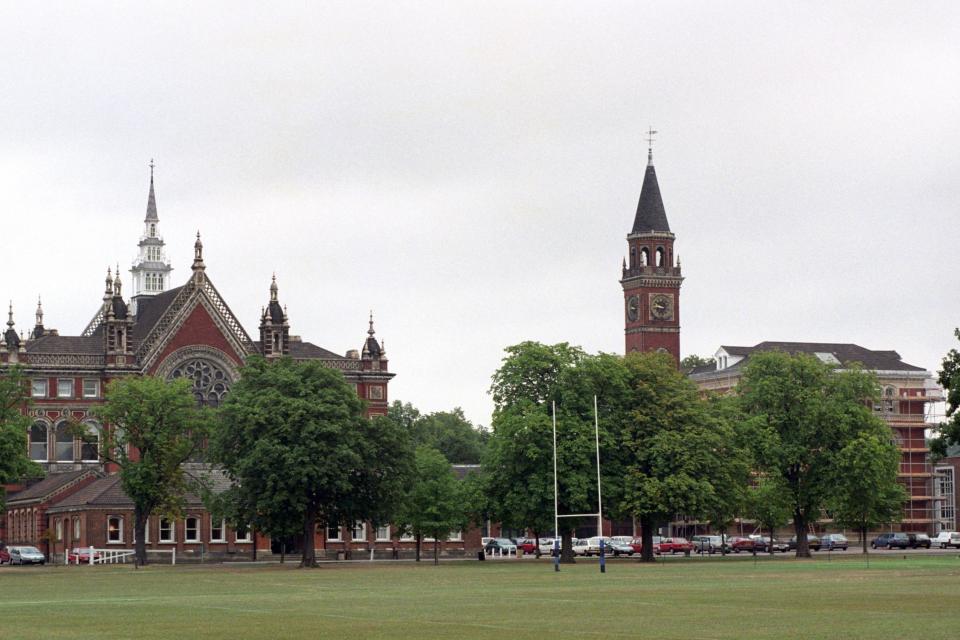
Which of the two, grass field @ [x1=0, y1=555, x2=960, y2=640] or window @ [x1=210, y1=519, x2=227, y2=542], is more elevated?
grass field @ [x1=0, y1=555, x2=960, y2=640]

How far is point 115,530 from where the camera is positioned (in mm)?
125562

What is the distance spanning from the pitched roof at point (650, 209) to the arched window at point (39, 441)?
232 feet

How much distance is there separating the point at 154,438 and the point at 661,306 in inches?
3264

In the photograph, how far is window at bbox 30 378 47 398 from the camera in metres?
140

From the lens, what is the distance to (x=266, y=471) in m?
99.8

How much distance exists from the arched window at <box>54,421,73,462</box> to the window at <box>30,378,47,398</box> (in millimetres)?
2846

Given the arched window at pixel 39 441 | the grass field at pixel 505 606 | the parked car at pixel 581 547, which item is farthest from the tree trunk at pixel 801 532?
the arched window at pixel 39 441

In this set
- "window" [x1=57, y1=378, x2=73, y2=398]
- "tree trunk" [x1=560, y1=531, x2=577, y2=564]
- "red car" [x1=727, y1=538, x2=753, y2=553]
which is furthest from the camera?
"window" [x1=57, y1=378, x2=73, y2=398]

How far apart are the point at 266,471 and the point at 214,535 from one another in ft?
107

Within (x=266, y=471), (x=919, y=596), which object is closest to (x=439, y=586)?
(x=919, y=596)

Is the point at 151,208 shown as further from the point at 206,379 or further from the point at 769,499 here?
the point at 769,499

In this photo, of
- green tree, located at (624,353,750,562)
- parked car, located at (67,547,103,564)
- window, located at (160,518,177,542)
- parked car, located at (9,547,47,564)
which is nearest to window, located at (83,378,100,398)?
window, located at (160,518,177,542)

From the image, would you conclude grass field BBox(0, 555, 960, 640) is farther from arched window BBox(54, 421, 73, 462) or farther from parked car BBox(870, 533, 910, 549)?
parked car BBox(870, 533, 910, 549)

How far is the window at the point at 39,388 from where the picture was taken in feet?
459
